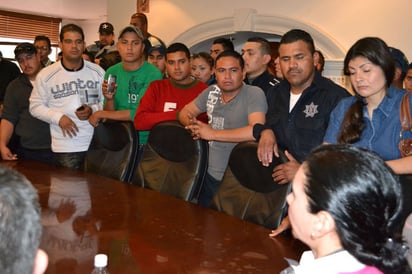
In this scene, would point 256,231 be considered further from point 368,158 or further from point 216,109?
point 216,109

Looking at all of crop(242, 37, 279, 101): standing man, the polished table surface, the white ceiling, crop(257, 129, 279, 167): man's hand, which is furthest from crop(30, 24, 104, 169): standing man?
the white ceiling

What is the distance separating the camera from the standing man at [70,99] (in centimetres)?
342

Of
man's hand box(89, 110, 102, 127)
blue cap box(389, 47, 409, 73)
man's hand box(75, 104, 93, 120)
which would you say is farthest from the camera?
man's hand box(75, 104, 93, 120)

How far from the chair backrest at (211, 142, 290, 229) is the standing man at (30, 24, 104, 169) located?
4.79 feet

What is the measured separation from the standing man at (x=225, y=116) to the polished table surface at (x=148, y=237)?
456 mm

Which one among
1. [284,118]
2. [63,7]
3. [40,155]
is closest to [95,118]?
[40,155]

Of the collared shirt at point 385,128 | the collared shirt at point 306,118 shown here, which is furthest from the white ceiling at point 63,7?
the collared shirt at point 385,128

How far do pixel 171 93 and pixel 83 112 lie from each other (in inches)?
23.9

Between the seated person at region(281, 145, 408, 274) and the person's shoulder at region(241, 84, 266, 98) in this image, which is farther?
the person's shoulder at region(241, 84, 266, 98)

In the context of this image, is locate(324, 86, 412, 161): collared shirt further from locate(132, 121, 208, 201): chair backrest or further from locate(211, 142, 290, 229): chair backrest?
locate(132, 121, 208, 201): chair backrest

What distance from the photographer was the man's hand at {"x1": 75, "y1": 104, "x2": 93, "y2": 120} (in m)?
3.38

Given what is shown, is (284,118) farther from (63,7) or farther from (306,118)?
(63,7)

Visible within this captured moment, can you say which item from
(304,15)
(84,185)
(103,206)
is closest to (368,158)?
(103,206)

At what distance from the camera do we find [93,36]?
492 inches
